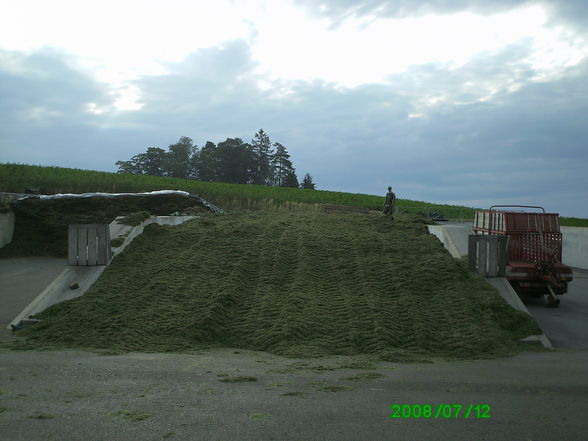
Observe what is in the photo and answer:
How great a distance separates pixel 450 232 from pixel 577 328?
418 cm

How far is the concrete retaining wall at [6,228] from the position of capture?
59.1 ft

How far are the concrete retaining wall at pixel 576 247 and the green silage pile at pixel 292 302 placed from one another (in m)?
11.6

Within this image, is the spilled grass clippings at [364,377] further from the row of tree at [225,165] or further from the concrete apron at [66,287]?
the row of tree at [225,165]

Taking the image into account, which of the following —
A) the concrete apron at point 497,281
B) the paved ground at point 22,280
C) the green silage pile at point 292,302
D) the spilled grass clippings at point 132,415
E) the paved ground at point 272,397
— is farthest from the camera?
the paved ground at point 22,280

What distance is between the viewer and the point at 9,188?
26359mm

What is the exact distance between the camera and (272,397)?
5.17 metres

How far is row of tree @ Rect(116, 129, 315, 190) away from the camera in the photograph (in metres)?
80.7

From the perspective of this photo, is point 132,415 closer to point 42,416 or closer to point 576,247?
point 42,416

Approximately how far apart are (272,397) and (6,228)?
1607 centimetres

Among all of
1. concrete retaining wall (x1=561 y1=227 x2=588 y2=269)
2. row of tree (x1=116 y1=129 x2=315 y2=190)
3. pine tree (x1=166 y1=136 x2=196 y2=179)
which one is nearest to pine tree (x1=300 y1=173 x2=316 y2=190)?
row of tree (x1=116 y1=129 x2=315 y2=190)

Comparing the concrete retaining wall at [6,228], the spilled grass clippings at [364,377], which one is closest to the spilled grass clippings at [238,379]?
the spilled grass clippings at [364,377]

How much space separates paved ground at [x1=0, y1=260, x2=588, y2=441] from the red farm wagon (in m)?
5.46

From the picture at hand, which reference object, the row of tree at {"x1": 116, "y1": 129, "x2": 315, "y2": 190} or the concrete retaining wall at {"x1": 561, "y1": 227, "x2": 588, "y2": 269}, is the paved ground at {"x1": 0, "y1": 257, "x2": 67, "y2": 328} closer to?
the concrete retaining wall at {"x1": 561, "y1": 227, "x2": 588, "y2": 269}

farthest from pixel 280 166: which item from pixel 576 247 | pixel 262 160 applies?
pixel 576 247
